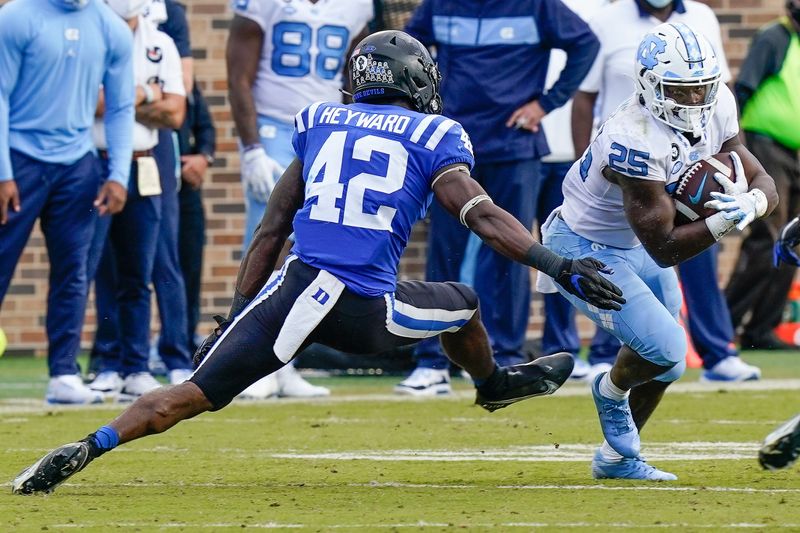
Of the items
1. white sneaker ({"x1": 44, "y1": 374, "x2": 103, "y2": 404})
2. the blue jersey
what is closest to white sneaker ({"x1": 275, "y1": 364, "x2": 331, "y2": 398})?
white sneaker ({"x1": 44, "y1": 374, "x2": 103, "y2": 404})

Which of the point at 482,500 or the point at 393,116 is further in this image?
the point at 393,116

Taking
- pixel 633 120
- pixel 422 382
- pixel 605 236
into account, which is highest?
pixel 633 120

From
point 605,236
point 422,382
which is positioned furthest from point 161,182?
point 605,236

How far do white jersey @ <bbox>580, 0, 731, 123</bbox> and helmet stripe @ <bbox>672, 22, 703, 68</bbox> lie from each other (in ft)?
Answer: 11.7

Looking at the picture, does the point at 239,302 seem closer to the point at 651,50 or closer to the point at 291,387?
the point at 651,50

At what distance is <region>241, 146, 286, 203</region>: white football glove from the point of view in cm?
934

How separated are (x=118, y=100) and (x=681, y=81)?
3.81 meters

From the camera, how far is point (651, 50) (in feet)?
20.1

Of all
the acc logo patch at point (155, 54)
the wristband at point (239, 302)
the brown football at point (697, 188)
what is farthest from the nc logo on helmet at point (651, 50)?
the acc logo patch at point (155, 54)

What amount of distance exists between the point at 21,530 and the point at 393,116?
192 cm

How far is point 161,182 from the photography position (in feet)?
31.4

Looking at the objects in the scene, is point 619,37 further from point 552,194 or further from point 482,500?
point 482,500

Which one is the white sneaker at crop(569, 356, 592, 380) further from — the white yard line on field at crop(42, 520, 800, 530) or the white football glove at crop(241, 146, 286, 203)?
the white yard line on field at crop(42, 520, 800, 530)

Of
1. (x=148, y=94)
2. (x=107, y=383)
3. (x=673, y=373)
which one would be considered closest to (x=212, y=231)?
(x=107, y=383)
